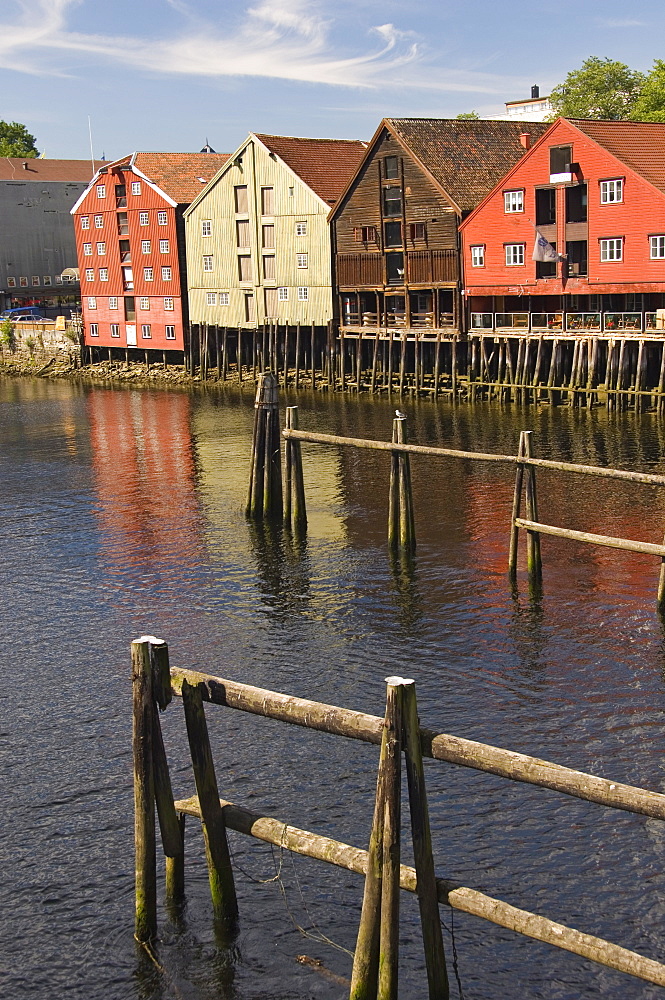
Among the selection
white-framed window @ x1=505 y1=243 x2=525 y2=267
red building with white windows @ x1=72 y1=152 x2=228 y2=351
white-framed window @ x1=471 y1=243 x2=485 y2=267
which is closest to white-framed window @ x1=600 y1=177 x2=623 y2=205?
white-framed window @ x1=505 y1=243 x2=525 y2=267

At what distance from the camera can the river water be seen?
10.2 metres

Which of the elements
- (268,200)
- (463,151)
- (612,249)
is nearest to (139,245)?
(268,200)

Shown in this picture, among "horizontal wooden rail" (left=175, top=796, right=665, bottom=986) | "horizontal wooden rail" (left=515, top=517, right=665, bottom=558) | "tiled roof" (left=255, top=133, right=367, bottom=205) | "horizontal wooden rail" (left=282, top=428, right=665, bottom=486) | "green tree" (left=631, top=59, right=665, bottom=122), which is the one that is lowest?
"horizontal wooden rail" (left=175, top=796, right=665, bottom=986)

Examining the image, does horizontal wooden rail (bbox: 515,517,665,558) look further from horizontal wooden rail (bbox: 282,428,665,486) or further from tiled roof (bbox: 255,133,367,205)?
tiled roof (bbox: 255,133,367,205)

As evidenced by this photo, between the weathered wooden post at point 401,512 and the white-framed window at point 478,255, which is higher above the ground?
the white-framed window at point 478,255

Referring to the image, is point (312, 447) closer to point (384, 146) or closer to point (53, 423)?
point (53, 423)

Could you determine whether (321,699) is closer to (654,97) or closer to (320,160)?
(320,160)

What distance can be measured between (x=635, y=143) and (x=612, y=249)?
495cm

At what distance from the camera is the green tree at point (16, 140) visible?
436 feet

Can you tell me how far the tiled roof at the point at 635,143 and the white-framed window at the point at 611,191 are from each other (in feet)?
2.83

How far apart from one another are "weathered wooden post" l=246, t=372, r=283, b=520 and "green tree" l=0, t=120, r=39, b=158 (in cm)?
11702

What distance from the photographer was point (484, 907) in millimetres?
7562

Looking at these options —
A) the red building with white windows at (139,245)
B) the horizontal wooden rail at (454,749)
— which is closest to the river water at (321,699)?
the horizontal wooden rail at (454,749)

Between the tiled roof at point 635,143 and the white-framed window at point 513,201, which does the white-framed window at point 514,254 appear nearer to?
the white-framed window at point 513,201
